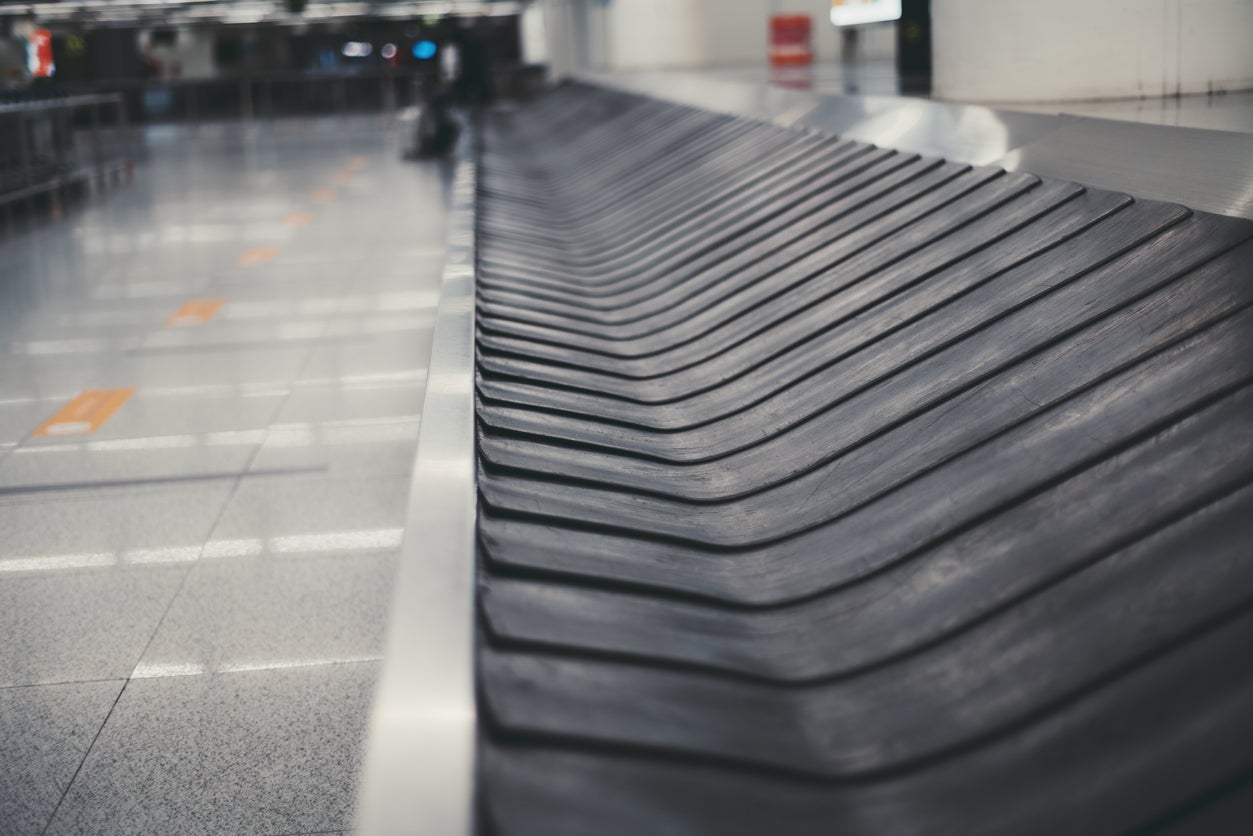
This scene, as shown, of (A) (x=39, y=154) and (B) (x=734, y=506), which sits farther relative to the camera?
(A) (x=39, y=154)

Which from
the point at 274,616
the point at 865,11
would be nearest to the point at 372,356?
the point at 274,616

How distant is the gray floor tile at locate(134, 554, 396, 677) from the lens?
2357 millimetres

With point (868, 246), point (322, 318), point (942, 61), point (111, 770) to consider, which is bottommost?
point (111, 770)

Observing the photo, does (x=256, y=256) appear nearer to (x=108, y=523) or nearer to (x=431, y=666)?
(x=108, y=523)

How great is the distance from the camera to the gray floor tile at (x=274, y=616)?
2357mm

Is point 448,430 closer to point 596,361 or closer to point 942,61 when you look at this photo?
point 596,361

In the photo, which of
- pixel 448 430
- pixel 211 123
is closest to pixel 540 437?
pixel 448 430

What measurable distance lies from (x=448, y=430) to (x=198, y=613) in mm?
897

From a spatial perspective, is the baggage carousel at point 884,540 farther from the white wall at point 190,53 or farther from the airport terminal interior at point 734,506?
the white wall at point 190,53

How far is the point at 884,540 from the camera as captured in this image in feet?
5.98

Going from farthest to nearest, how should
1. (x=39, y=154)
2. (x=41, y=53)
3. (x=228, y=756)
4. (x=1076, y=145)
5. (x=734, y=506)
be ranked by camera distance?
1. (x=41, y=53)
2. (x=39, y=154)
3. (x=1076, y=145)
4. (x=734, y=506)
5. (x=228, y=756)

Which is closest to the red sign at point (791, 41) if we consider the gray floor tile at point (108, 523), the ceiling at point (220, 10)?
the gray floor tile at point (108, 523)

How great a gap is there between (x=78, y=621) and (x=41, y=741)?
0.54 m

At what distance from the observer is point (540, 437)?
8.17 feet
